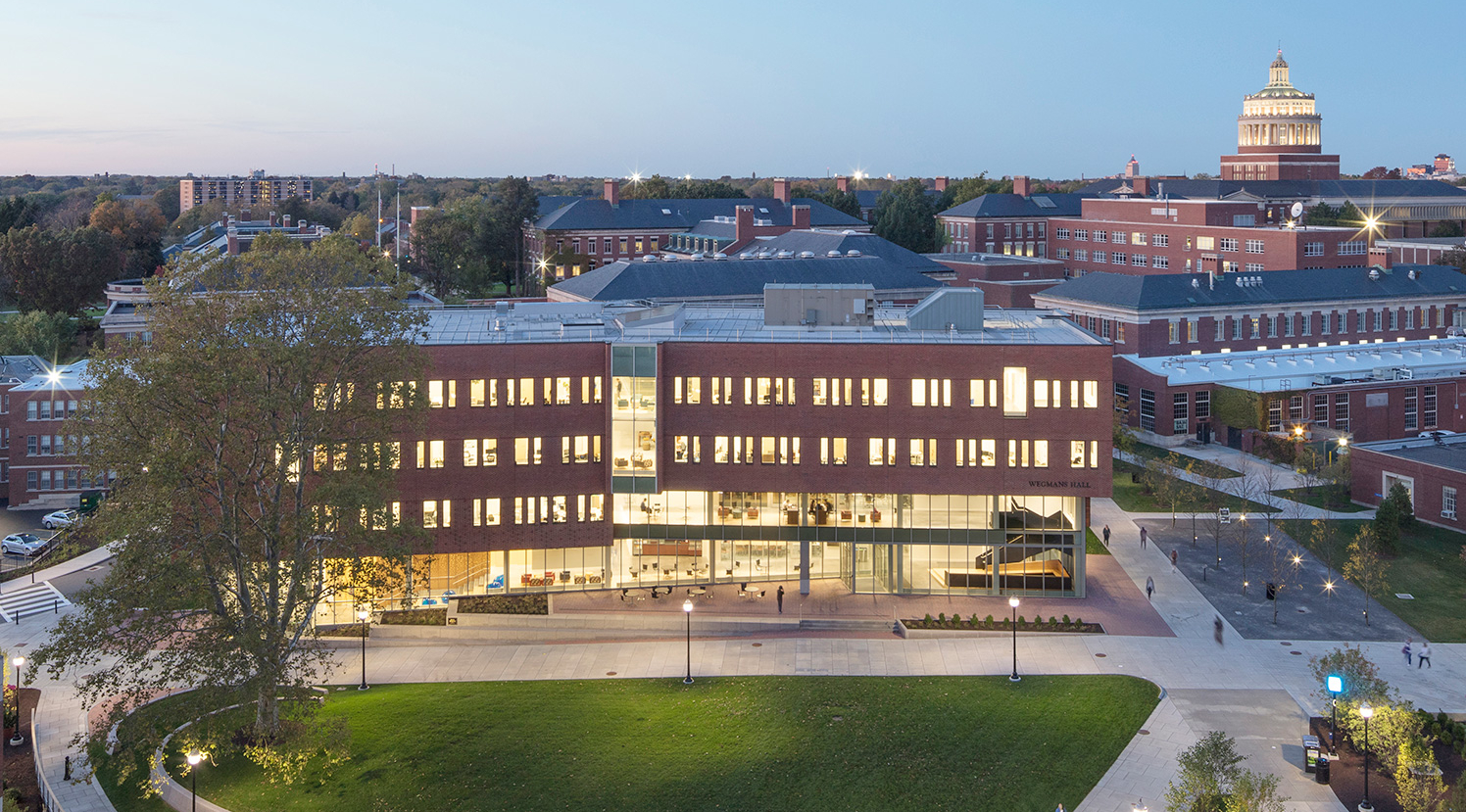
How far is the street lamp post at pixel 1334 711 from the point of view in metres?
40.8

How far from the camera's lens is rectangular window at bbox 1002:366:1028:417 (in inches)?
2303

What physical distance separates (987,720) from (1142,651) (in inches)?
418

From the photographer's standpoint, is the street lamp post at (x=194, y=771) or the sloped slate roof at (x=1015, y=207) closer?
the street lamp post at (x=194, y=771)

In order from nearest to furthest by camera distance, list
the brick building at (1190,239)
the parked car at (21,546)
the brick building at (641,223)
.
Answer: the parked car at (21,546), the brick building at (1190,239), the brick building at (641,223)

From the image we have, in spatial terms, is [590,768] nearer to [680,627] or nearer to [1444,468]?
[680,627]

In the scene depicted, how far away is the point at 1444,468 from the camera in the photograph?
226 feet

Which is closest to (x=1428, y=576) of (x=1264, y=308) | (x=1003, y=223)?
(x=1264, y=308)

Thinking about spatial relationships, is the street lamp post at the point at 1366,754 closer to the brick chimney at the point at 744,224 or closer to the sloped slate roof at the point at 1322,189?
the brick chimney at the point at 744,224

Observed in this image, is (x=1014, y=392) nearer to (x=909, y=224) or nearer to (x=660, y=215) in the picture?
(x=660, y=215)

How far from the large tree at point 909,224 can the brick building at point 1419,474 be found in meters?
91.6

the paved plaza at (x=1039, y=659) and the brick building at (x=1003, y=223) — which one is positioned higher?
the brick building at (x=1003, y=223)

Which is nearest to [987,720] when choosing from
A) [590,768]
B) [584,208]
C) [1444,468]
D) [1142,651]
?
[1142,651]

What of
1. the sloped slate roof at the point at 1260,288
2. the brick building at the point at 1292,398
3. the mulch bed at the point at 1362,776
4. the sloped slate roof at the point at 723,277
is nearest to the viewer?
the mulch bed at the point at 1362,776

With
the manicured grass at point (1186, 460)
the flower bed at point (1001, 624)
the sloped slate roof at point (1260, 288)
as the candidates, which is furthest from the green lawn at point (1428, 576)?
the sloped slate roof at point (1260, 288)
